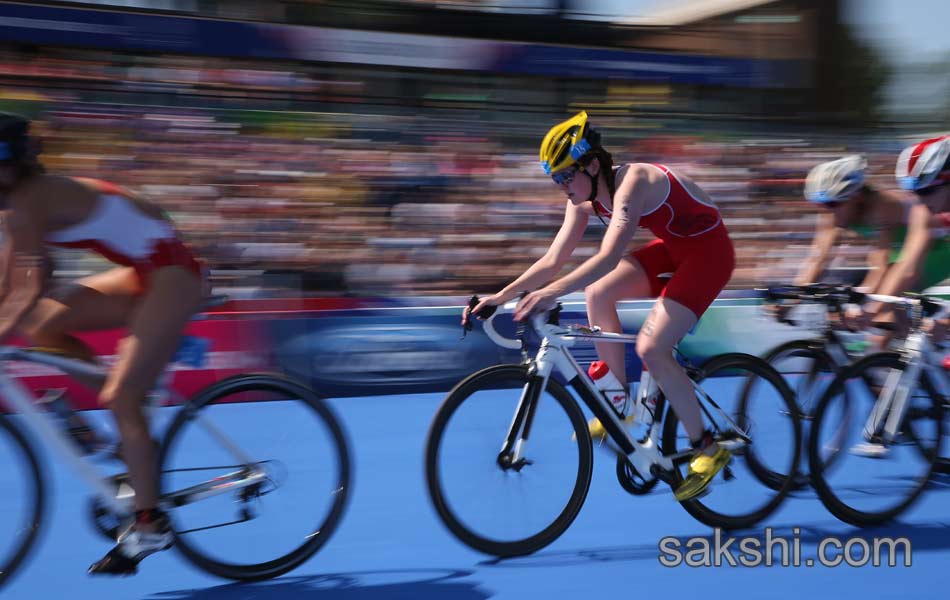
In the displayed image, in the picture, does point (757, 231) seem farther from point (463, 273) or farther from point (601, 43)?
point (601, 43)

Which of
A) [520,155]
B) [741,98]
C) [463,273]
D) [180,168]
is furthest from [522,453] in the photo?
[741,98]

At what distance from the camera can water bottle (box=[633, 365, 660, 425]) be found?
13.3 feet

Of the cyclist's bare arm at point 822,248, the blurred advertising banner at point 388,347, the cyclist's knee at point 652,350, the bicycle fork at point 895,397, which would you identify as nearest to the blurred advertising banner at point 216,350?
the blurred advertising banner at point 388,347

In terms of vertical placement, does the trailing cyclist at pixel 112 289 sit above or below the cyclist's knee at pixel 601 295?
above

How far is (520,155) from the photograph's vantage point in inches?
456

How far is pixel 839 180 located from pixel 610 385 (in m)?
1.69

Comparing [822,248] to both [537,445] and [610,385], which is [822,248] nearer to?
[610,385]

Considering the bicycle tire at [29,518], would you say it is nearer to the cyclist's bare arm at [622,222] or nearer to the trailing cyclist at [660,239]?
the trailing cyclist at [660,239]

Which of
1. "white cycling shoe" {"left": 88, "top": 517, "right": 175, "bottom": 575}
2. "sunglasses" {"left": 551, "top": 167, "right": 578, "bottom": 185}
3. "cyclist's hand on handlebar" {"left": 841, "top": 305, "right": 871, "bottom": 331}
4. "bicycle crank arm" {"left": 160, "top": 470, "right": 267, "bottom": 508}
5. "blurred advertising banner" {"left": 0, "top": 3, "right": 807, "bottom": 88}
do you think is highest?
"blurred advertising banner" {"left": 0, "top": 3, "right": 807, "bottom": 88}

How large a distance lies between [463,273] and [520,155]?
9.57 ft

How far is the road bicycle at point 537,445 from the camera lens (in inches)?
147

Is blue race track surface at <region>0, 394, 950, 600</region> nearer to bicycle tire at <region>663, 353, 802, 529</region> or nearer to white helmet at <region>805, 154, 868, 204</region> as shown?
bicycle tire at <region>663, 353, 802, 529</region>

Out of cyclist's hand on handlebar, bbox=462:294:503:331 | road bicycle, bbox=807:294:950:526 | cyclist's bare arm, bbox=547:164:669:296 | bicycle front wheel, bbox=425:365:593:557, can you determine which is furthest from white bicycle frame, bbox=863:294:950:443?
cyclist's hand on handlebar, bbox=462:294:503:331

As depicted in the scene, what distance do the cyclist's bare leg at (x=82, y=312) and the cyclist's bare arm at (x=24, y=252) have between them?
21cm
